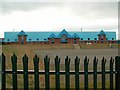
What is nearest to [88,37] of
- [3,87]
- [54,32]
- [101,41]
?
[101,41]

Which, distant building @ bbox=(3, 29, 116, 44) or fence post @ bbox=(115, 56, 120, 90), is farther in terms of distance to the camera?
distant building @ bbox=(3, 29, 116, 44)

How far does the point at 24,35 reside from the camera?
292 ft

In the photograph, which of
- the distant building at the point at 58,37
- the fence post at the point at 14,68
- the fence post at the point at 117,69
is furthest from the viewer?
the distant building at the point at 58,37

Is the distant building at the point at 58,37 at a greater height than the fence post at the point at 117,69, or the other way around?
the distant building at the point at 58,37

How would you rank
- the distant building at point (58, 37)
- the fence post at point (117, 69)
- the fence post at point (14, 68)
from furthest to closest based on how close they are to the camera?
the distant building at point (58, 37) → the fence post at point (117, 69) → the fence post at point (14, 68)

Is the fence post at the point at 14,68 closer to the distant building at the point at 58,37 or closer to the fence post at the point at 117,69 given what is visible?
the fence post at the point at 117,69

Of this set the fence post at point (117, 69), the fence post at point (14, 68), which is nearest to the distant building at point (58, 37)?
the fence post at point (14, 68)

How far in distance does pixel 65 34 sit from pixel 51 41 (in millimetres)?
6116

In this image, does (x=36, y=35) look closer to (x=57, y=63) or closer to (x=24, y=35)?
(x=24, y=35)

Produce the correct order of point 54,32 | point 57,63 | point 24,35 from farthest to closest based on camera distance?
point 54,32, point 24,35, point 57,63

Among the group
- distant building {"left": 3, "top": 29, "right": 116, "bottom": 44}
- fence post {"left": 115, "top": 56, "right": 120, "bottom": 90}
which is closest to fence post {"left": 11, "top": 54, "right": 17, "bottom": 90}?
fence post {"left": 115, "top": 56, "right": 120, "bottom": 90}

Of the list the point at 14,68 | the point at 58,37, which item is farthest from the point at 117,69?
the point at 58,37

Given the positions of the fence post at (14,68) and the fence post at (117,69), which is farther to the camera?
the fence post at (117,69)

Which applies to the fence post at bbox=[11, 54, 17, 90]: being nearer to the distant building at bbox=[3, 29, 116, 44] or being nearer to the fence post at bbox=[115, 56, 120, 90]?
the fence post at bbox=[115, 56, 120, 90]
